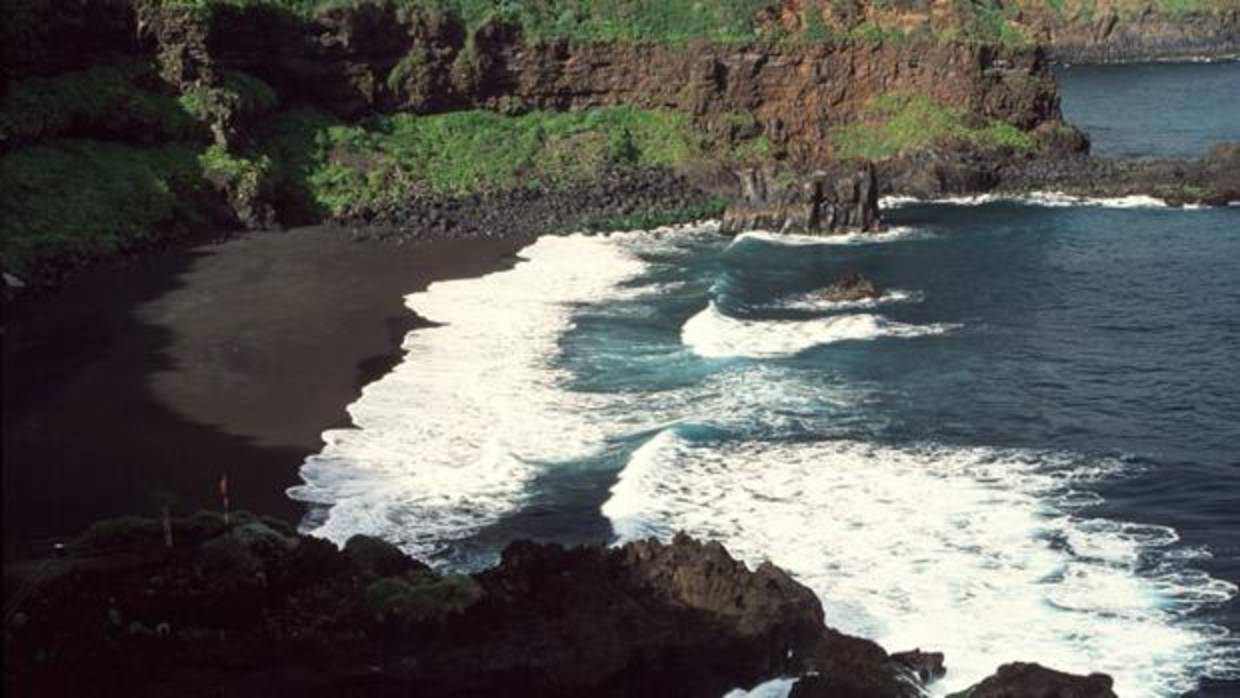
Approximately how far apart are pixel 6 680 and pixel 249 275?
4264 cm

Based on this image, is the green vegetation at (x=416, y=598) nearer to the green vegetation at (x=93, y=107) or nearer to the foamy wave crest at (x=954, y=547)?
the foamy wave crest at (x=954, y=547)

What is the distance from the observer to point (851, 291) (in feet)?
194

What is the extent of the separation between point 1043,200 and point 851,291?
26.4m

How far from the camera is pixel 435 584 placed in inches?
1010

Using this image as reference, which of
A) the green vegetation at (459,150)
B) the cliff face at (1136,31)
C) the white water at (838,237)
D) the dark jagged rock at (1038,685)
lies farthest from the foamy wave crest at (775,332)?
the cliff face at (1136,31)

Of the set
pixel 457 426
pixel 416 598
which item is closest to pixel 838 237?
pixel 457 426

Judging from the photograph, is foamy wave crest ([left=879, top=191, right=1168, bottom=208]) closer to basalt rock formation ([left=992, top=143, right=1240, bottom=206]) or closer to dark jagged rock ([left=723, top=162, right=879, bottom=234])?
basalt rock formation ([left=992, top=143, right=1240, bottom=206])

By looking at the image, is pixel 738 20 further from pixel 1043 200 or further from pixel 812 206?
pixel 1043 200

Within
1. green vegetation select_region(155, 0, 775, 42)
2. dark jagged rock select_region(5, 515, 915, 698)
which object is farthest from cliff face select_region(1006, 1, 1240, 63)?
dark jagged rock select_region(5, 515, 915, 698)

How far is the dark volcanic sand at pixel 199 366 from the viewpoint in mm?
37438

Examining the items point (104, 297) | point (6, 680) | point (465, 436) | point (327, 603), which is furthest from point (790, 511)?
point (104, 297)

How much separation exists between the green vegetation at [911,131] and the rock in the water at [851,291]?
28.8 metres

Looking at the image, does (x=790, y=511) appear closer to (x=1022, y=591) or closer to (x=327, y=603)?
(x=1022, y=591)

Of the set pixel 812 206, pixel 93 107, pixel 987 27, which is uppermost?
pixel 987 27
